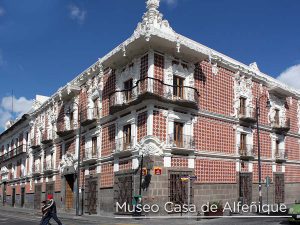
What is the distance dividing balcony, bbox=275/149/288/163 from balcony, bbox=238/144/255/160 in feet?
13.0

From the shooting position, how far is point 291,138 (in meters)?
37.1

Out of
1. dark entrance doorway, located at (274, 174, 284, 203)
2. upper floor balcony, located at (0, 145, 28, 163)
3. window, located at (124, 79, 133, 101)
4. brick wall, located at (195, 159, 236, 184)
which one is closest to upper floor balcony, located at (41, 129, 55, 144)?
upper floor balcony, located at (0, 145, 28, 163)

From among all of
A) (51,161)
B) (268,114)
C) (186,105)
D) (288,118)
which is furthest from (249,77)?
(51,161)

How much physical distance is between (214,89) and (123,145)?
774cm

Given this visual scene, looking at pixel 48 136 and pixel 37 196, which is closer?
pixel 48 136

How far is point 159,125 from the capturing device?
25.0m

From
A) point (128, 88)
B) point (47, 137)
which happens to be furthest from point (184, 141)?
point (47, 137)

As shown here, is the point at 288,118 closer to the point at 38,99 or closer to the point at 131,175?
the point at 131,175

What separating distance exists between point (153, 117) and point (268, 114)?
13749 millimetres

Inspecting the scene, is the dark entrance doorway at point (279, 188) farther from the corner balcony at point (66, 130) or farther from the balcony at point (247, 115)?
the corner balcony at point (66, 130)

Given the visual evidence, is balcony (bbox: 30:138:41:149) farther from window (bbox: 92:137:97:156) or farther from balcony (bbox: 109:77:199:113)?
balcony (bbox: 109:77:199:113)

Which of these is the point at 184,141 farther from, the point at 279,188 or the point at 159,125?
the point at 279,188

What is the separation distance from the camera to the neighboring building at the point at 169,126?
25141 millimetres

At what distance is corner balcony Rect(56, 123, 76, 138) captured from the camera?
34744 mm
